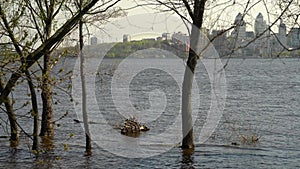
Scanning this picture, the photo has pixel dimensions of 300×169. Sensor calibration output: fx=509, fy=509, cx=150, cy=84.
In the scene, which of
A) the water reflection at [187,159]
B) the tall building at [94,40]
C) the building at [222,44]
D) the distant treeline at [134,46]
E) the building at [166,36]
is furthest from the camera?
the distant treeline at [134,46]

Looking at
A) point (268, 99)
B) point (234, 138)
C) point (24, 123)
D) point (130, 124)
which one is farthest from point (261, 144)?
point (268, 99)

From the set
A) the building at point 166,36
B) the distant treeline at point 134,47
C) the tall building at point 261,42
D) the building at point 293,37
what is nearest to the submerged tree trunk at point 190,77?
the distant treeline at point 134,47

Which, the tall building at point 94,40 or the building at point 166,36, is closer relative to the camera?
the building at point 166,36

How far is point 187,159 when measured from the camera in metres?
17.6

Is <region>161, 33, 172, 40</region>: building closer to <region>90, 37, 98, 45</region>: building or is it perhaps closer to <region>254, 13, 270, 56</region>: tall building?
<region>90, 37, 98, 45</region>: building

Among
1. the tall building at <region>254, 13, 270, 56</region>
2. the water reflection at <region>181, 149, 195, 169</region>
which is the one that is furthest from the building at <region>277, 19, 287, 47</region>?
the water reflection at <region>181, 149, 195, 169</region>

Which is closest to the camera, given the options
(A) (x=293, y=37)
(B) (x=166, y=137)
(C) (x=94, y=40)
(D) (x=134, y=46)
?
(A) (x=293, y=37)

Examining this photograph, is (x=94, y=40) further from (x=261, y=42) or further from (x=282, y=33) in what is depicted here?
(x=282, y=33)

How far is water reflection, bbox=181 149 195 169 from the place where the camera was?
660 inches

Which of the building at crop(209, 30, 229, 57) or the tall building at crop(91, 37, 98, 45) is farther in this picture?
the tall building at crop(91, 37, 98, 45)

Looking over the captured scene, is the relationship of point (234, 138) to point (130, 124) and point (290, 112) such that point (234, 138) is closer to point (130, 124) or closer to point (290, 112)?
point (130, 124)

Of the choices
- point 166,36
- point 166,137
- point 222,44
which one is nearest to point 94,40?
point 166,36

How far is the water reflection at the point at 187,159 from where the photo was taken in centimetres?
1676

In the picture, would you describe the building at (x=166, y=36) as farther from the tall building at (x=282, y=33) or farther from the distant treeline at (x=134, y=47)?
the tall building at (x=282, y=33)
